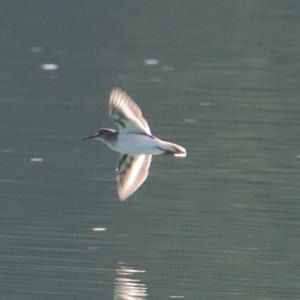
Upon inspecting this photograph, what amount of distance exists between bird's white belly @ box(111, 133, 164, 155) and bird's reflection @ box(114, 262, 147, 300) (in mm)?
832

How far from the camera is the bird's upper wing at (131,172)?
7738 mm

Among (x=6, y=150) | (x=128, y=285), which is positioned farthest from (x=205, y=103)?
(x=128, y=285)

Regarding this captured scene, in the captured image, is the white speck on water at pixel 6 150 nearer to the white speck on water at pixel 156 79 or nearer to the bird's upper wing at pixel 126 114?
the white speck on water at pixel 156 79

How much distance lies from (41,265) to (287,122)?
146 inches

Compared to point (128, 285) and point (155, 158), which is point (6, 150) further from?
point (128, 285)

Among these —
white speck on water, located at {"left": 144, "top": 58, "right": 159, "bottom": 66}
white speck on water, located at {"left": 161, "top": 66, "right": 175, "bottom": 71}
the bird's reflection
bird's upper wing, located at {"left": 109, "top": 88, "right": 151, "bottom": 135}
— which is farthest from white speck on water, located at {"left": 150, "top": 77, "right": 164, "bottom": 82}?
bird's upper wing, located at {"left": 109, "top": 88, "right": 151, "bottom": 135}

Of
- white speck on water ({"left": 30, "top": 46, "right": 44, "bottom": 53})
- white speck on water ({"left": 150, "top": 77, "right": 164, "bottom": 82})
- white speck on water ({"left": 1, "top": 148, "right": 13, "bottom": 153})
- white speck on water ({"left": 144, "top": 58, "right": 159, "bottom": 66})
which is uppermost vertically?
white speck on water ({"left": 30, "top": 46, "right": 44, "bottom": 53})

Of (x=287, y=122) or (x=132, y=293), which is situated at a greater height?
(x=287, y=122)

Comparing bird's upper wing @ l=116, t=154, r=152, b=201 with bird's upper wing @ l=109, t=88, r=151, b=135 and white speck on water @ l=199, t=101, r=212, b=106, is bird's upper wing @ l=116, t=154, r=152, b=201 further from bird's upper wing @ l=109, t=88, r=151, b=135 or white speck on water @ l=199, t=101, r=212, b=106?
white speck on water @ l=199, t=101, r=212, b=106

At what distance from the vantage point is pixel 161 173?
10328 mm

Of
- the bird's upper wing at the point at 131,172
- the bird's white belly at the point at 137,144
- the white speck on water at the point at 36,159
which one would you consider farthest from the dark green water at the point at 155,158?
the bird's white belly at the point at 137,144

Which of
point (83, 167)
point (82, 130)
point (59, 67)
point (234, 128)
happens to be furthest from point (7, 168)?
point (59, 67)

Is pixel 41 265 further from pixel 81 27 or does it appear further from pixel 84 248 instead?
pixel 81 27

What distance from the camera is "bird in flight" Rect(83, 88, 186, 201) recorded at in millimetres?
7414
